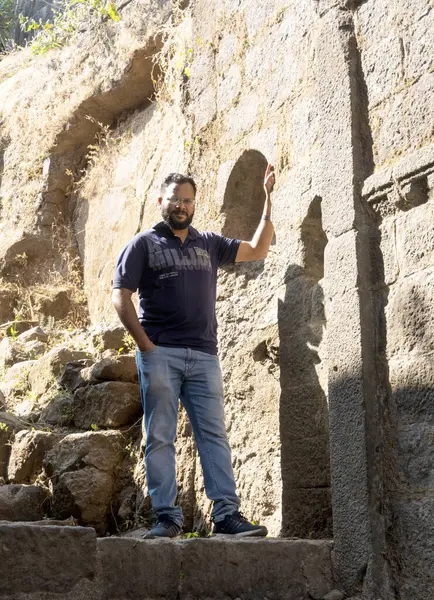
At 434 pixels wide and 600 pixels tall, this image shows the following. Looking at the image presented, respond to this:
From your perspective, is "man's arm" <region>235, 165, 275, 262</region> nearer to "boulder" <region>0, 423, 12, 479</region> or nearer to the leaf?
"boulder" <region>0, 423, 12, 479</region>

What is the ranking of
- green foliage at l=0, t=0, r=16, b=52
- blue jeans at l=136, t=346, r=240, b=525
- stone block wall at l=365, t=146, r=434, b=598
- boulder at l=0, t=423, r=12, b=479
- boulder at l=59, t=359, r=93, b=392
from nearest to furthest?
stone block wall at l=365, t=146, r=434, b=598, blue jeans at l=136, t=346, r=240, b=525, boulder at l=0, t=423, r=12, b=479, boulder at l=59, t=359, r=93, b=392, green foliage at l=0, t=0, r=16, b=52

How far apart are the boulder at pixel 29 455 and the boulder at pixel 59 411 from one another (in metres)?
0.50

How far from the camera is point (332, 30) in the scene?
4.13 metres

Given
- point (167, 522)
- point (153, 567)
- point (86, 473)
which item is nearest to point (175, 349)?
point (167, 522)

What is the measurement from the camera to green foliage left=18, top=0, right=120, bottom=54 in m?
10.3

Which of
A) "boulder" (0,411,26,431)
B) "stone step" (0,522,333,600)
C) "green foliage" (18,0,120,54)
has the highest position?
"green foliage" (18,0,120,54)

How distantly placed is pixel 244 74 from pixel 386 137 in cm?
157

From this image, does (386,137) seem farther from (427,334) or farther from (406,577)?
(406,577)

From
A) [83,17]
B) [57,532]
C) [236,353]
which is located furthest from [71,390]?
[83,17]

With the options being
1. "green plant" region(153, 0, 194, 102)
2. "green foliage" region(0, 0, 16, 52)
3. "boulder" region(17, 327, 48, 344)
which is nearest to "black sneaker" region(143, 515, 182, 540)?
"green plant" region(153, 0, 194, 102)

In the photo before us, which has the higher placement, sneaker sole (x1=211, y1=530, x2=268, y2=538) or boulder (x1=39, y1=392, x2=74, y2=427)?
boulder (x1=39, y1=392, x2=74, y2=427)

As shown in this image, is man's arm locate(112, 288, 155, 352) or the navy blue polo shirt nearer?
man's arm locate(112, 288, 155, 352)

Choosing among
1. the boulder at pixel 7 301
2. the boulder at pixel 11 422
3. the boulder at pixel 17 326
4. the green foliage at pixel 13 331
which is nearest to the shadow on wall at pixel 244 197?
the boulder at pixel 11 422

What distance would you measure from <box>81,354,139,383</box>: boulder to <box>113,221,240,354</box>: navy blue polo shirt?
1926mm
